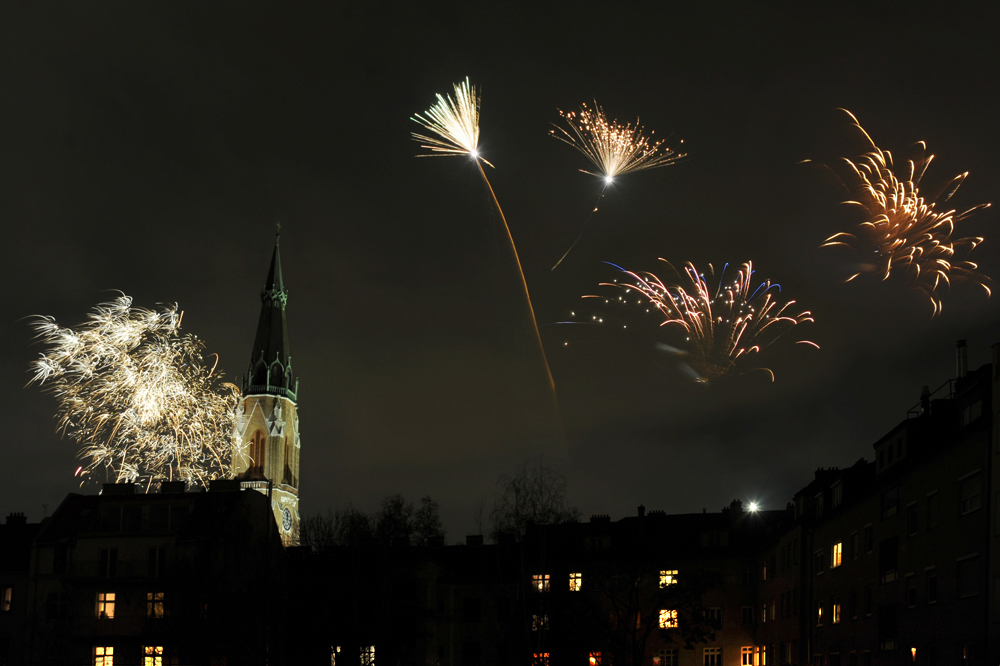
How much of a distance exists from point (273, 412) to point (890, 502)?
124 meters

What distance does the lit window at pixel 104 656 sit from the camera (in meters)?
54.9

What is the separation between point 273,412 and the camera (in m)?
157

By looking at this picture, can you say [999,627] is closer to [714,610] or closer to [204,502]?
[714,610]

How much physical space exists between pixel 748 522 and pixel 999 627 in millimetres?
38279

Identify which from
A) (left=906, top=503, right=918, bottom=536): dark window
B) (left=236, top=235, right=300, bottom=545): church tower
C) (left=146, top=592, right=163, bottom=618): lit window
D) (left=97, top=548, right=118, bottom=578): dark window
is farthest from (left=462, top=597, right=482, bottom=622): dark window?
(left=236, top=235, right=300, bottom=545): church tower

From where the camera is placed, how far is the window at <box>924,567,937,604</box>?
3803cm

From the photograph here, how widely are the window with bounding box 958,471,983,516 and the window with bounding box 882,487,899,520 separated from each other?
6463 mm

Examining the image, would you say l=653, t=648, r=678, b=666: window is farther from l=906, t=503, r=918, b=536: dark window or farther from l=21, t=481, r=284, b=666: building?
l=906, t=503, r=918, b=536: dark window

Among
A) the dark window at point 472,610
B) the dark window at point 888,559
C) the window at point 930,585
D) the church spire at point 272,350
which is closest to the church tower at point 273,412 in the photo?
the church spire at point 272,350

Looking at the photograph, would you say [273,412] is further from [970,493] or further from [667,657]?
[970,493]

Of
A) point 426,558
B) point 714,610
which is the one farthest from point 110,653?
point 714,610

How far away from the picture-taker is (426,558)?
61.0 m

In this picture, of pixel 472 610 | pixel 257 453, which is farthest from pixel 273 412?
pixel 472 610

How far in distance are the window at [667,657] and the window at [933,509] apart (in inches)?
1198
